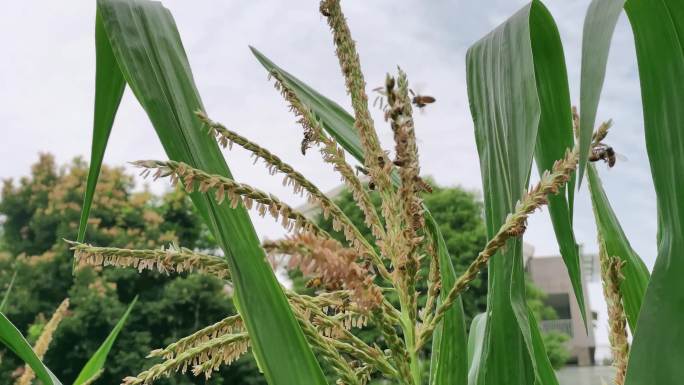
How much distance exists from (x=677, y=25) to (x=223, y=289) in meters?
11.8

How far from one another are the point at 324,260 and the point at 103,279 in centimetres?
1209

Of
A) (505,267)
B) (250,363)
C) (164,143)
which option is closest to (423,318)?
(505,267)

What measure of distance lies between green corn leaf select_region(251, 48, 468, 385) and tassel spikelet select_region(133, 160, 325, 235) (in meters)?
0.13

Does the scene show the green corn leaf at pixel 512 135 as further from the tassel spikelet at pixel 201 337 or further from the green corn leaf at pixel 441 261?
the tassel spikelet at pixel 201 337

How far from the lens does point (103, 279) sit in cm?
1171

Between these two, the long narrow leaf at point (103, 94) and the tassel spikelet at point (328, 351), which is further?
the long narrow leaf at point (103, 94)

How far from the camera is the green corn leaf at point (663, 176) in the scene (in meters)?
0.45

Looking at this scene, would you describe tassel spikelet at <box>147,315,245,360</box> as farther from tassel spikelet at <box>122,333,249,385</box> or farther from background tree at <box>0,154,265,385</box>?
background tree at <box>0,154,265,385</box>

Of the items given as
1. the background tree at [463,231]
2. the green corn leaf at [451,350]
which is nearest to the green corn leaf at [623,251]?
the green corn leaf at [451,350]

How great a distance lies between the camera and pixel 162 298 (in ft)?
39.2

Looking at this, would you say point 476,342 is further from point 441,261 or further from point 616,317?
point 616,317

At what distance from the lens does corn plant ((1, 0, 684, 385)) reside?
17.0 inches

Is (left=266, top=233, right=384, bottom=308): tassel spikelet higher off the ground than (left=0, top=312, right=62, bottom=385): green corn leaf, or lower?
higher

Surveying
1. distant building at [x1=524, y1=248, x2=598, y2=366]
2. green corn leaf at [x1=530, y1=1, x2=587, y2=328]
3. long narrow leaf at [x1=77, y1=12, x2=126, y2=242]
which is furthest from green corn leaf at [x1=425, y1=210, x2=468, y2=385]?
distant building at [x1=524, y1=248, x2=598, y2=366]
